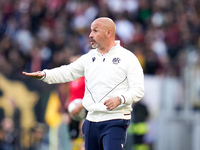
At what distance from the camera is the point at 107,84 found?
23.2ft

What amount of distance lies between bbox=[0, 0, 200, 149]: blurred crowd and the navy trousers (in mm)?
8371

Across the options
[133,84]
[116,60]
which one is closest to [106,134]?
[133,84]

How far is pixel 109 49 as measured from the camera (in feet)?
23.7

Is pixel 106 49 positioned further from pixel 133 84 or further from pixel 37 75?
pixel 37 75

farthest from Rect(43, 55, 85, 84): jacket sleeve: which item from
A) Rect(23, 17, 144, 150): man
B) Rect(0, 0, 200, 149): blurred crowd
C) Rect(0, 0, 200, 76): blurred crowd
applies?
Rect(0, 0, 200, 76): blurred crowd

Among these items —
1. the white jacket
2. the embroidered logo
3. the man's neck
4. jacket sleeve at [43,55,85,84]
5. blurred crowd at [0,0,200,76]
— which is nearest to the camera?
the white jacket

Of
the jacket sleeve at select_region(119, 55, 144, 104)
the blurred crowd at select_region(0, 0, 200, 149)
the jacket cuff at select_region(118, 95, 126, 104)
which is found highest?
the blurred crowd at select_region(0, 0, 200, 149)

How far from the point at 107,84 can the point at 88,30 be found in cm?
1090

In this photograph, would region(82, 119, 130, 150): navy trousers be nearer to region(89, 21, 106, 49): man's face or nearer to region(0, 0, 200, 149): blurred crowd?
region(89, 21, 106, 49): man's face

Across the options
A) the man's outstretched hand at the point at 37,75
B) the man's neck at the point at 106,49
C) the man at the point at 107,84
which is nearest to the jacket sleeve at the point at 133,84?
the man at the point at 107,84

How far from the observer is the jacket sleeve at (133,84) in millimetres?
6809

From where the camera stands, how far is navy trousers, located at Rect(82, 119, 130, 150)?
7051 mm

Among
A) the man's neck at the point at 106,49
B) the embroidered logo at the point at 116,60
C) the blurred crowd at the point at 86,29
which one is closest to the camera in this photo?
the embroidered logo at the point at 116,60

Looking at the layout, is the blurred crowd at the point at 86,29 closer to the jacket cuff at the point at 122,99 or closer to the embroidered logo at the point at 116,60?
the embroidered logo at the point at 116,60
